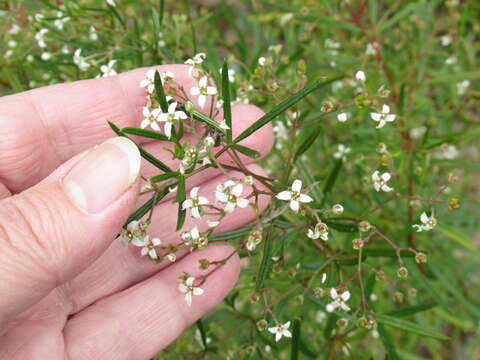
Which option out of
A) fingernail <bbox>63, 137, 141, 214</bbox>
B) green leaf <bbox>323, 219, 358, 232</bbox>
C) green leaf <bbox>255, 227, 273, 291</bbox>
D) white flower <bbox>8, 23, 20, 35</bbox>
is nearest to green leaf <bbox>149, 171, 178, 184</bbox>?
fingernail <bbox>63, 137, 141, 214</bbox>

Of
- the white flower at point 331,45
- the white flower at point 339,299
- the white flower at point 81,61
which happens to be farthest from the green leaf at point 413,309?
the white flower at point 81,61

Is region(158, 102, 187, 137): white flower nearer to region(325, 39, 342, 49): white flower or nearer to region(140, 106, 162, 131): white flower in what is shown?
region(140, 106, 162, 131): white flower

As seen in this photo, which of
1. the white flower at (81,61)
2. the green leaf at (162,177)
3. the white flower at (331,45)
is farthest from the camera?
the white flower at (331,45)

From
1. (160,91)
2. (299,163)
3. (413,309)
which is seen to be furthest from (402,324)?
(160,91)

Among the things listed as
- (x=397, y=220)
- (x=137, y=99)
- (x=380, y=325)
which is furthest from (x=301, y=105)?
(x=380, y=325)

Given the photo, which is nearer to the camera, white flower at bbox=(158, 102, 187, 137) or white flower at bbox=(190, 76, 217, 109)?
white flower at bbox=(158, 102, 187, 137)

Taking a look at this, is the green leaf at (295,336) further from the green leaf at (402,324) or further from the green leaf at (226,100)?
the green leaf at (226,100)

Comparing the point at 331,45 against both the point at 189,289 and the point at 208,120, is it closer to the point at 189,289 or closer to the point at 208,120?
the point at 208,120
